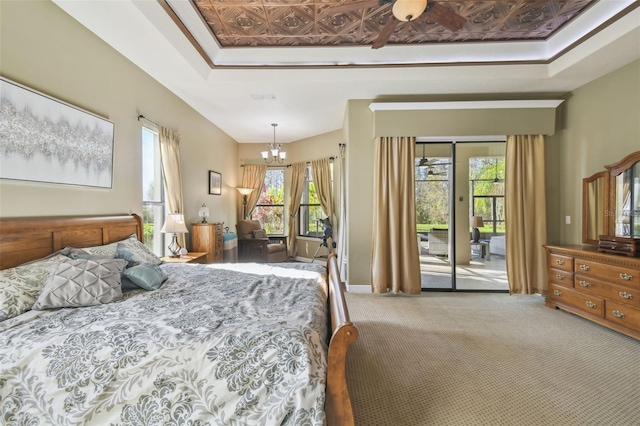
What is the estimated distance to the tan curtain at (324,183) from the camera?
6.27 metres

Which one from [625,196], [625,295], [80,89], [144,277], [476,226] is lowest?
[625,295]

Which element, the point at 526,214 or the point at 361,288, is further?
the point at 361,288

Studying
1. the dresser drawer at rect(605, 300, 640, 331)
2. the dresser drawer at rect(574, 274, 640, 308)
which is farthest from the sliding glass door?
the dresser drawer at rect(605, 300, 640, 331)

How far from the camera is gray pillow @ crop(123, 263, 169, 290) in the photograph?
2.18m

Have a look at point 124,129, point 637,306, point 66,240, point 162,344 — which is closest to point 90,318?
point 162,344

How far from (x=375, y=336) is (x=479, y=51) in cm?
361

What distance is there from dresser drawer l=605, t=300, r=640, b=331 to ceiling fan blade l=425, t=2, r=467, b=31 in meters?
3.16

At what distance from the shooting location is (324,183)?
6.33m

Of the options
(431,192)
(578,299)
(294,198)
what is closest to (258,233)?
(294,198)

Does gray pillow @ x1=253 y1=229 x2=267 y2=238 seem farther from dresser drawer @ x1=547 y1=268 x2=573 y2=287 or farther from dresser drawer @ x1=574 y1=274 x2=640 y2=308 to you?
dresser drawer @ x1=574 y1=274 x2=640 y2=308

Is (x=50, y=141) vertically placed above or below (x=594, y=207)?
above

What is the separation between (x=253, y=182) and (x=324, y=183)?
185cm

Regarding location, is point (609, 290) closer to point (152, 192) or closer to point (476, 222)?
point (476, 222)

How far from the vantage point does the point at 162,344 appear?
1330 mm
